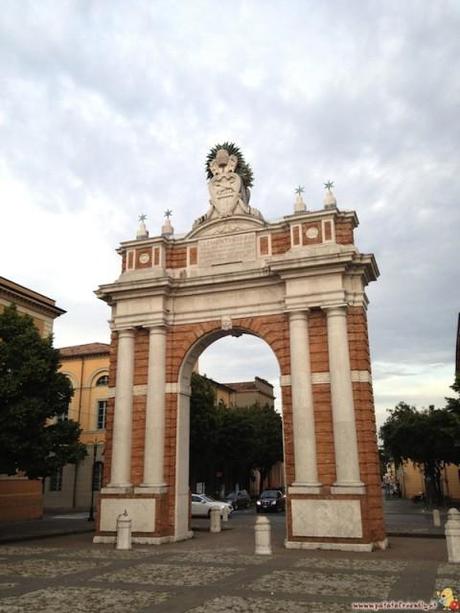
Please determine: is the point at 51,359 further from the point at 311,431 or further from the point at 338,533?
the point at 338,533

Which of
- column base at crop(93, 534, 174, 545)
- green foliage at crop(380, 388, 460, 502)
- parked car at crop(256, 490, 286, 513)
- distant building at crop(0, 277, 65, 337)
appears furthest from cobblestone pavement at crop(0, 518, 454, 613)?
green foliage at crop(380, 388, 460, 502)

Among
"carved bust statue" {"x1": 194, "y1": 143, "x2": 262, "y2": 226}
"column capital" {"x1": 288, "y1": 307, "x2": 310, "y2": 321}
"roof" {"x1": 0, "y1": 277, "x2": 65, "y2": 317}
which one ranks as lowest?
"column capital" {"x1": 288, "y1": 307, "x2": 310, "y2": 321}

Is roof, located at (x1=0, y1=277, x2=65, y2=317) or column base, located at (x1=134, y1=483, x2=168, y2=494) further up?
roof, located at (x1=0, y1=277, x2=65, y2=317)

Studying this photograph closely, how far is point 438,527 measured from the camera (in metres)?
22.1

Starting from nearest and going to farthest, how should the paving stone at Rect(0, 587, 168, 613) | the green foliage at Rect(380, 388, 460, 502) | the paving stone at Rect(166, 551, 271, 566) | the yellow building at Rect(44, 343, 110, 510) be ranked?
Answer: the paving stone at Rect(0, 587, 168, 613), the paving stone at Rect(166, 551, 271, 566), the green foliage at Rect(380, 388, 460, 502), the yellow building at Rect(44, 343, 110, 510)

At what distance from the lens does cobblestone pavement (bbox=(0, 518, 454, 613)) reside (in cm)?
916

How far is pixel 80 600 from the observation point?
9477mm

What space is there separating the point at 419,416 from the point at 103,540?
26.3 meters

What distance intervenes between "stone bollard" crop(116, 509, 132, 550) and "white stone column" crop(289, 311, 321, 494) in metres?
5.03

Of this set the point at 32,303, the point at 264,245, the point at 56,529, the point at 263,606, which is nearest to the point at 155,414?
the point at 264,245

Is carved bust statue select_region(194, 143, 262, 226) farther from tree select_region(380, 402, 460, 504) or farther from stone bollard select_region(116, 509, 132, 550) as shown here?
tree select_region(380, 402, 460, 504)

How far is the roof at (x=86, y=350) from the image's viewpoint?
40406mm

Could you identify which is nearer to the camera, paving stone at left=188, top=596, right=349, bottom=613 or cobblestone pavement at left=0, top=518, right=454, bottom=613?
paving stone at left=188, top=596, right=349, bottom=613

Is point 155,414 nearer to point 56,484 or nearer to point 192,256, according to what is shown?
point 192,256
